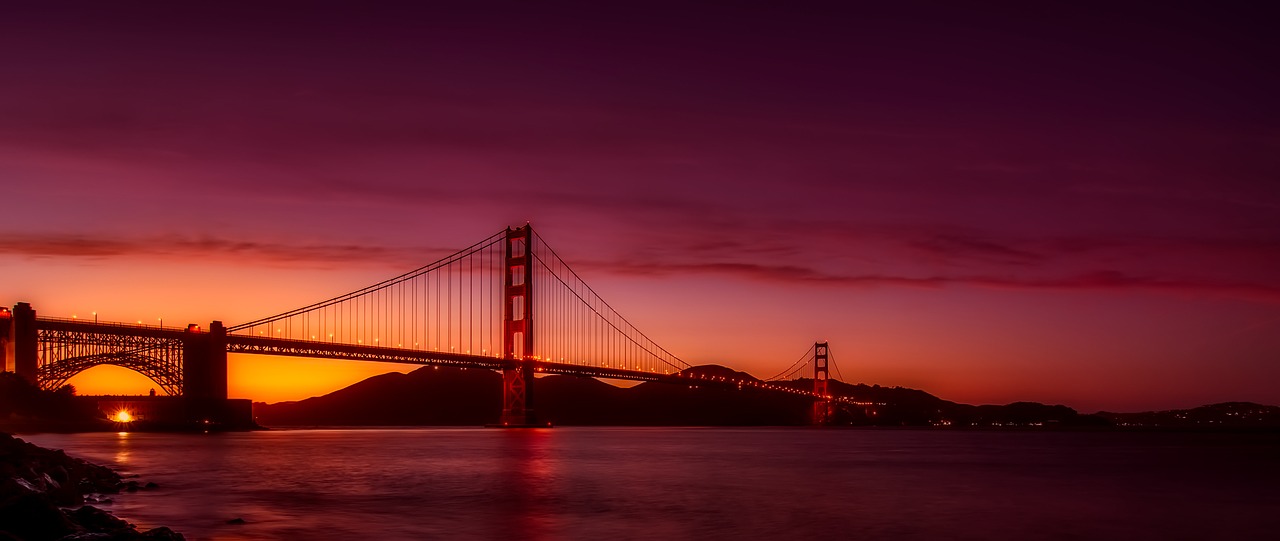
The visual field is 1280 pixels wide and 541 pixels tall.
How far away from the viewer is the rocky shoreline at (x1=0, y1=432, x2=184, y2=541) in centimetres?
1377

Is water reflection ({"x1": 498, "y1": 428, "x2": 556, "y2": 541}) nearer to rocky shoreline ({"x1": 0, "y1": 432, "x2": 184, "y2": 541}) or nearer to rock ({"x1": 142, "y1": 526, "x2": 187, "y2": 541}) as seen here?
rocky shoreline ({"x1": 0, "y1": 432, "x2": 184, "y2": 541})

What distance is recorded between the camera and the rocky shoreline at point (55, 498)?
45.2 feet

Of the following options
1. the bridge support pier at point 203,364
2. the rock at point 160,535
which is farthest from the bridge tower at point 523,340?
the rock at point 160,535

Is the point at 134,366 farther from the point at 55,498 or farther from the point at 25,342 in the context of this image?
the point at 55,498

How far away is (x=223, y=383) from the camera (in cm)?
7625

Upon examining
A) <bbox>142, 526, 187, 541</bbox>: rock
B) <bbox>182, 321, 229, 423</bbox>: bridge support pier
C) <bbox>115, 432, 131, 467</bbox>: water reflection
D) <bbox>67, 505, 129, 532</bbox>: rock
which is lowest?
<bbox>115, 432, 131, 467</bbox>: water reflection

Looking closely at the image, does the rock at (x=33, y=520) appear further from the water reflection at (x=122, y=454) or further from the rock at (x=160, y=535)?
the water reflection at (x=122, y=454)

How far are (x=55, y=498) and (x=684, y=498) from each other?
13.6 meters

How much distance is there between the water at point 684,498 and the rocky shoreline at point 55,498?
3.14 feet

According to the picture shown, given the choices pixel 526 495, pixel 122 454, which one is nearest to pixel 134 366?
pixel 122 454

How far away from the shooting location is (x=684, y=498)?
2838 centimetres

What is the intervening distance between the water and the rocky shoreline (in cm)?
96

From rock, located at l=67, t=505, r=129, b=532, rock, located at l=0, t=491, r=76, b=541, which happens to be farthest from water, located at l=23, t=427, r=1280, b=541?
rock, located at l=0, t=491, r=76, b=541

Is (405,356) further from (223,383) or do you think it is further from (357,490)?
(357,490)
